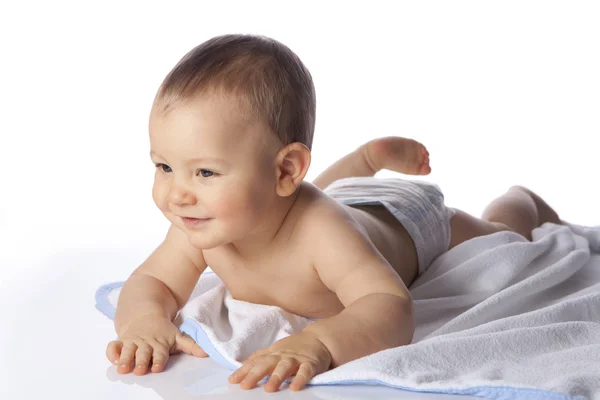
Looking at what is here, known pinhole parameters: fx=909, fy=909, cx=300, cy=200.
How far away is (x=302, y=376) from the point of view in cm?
136

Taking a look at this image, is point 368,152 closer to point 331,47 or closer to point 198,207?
point 198,207

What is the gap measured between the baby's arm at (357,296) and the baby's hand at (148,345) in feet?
0.82

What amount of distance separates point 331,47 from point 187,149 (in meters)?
2.18

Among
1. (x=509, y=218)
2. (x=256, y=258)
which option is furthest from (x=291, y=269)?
(x=509, y=218)

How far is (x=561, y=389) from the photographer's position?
1300 millimetres

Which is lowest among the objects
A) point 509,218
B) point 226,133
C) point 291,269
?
point 509,218

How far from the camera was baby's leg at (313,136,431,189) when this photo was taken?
2.26 meters

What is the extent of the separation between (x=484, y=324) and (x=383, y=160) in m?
0.81

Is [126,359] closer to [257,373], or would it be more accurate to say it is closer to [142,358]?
[142,358]

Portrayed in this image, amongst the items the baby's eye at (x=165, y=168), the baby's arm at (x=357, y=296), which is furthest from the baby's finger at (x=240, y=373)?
the baby's eye at (x=165, y=168)

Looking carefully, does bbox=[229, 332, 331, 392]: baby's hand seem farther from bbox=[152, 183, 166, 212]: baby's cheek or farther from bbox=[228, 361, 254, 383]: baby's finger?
bbox=[152, 183, 166, 212]: baby's cheek

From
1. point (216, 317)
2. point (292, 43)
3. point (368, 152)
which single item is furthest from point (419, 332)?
point (292, 43)

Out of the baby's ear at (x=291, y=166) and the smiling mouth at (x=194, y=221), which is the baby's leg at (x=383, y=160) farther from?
the smiling mouth at (x=194, y=221)

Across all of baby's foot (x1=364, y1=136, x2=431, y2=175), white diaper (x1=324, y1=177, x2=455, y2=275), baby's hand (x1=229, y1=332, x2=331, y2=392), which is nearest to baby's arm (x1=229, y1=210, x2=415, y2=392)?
baby's hand (x1=229, y1=332, x2=331, y2=392)
